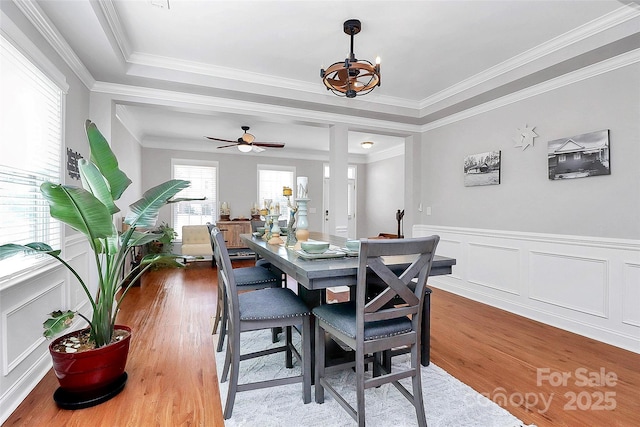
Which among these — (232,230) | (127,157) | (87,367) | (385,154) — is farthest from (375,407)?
(385,154)

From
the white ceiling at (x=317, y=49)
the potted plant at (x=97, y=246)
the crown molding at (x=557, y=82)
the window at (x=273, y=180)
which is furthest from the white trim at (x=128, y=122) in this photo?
the crown molding at (x=557, y=82)

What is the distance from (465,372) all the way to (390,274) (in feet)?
4.21

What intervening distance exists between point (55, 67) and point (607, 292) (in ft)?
16.0

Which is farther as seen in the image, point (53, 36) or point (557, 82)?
point (557, 82)

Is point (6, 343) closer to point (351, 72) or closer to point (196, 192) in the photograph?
point (351, 72)

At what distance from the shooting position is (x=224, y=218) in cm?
703

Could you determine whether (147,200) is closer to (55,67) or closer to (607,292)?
(55,67)

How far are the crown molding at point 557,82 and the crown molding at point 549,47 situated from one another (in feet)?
1.16

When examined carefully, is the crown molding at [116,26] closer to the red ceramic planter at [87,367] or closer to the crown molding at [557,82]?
the red ceramic planter at [87,367]

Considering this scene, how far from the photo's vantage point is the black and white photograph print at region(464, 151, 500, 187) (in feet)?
12.4

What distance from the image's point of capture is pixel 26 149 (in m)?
2.10

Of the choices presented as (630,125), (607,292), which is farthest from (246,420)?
(630,125)

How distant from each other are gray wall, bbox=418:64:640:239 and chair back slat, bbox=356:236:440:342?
7.65ft

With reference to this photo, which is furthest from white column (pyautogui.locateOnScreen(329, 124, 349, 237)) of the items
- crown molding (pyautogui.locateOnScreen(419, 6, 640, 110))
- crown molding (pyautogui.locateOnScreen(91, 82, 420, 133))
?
crown molding (pyautogui.locateOnScreen(419, 6, 640, 110))
